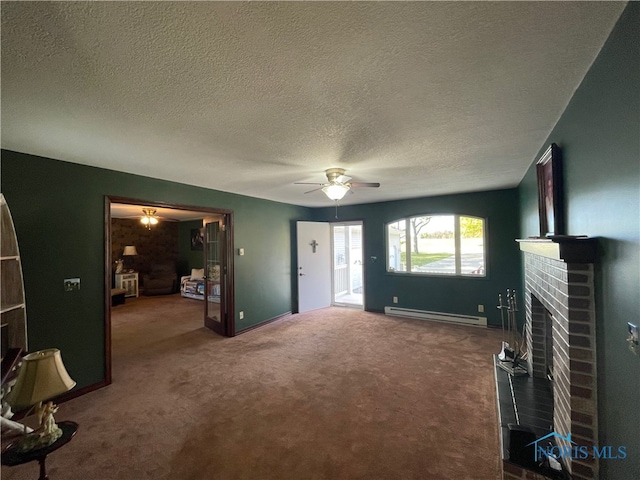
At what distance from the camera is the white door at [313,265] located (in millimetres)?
5555

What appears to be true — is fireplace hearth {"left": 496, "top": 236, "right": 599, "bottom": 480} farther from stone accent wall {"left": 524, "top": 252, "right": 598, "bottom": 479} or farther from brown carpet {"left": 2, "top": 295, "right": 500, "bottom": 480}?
brown carpet {"left": 2, "top": 295, "right": 500, "bottom": 480}

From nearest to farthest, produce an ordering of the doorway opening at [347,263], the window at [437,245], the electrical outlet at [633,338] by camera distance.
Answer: the electrical outlet at [633,338]
the window at [437,245]
the doorway opening at [347,263]

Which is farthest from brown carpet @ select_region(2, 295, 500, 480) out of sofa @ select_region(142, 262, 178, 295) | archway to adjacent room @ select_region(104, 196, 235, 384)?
sofa @ select_region(142, 262, 178, 295)

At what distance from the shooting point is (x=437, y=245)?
5.05 meters

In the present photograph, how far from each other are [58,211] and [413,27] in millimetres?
3271

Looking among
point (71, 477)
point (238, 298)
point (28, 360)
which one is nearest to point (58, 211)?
point (28, 360)

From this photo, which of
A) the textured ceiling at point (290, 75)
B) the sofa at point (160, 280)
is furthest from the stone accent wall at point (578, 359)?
the sofa at point (160, 280)

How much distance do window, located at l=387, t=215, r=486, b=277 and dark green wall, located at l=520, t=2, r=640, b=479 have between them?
3.51m

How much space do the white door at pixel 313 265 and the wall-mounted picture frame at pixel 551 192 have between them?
4.00 metres

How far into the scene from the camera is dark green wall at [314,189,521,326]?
4402 mm

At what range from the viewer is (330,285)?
20.2ft

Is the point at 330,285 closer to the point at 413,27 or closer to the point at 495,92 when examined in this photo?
the point at 495,92

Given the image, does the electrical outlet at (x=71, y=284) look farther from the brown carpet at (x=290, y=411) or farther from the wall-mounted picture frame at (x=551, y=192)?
the wall-mounted picture frame at (x=551, y=192)

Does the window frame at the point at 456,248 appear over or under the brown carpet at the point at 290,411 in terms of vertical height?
over
